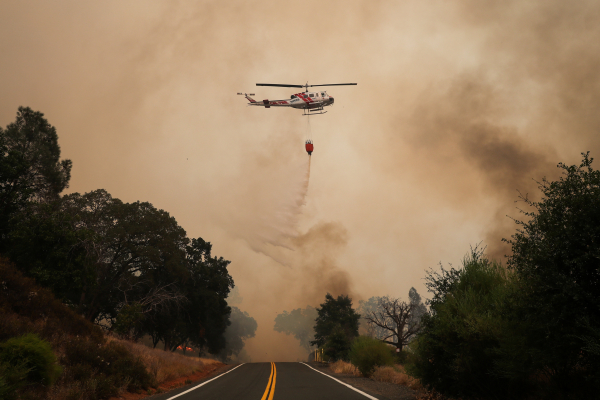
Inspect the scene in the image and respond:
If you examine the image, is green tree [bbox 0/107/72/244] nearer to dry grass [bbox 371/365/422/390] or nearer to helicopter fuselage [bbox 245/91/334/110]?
helicopter fuselage [bbox 245/91/334/110]

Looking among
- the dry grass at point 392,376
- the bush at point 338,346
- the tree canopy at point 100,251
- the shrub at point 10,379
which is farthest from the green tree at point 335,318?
the shrub at point 10,379

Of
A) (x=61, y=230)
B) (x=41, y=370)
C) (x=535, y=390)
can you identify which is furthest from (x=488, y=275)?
(x=61, y=230)

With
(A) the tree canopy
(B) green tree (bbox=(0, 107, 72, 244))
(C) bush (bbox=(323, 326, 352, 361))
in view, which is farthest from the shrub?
(C) bush (bbox=(323, 326, 352, 361))

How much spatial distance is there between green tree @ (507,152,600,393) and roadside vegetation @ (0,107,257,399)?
1121cm

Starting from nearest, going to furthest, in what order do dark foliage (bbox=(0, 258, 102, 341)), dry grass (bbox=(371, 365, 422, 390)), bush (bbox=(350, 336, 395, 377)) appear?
dark foliage (bbox=(0, 258, 102, 341)) < dry grass (bbox=(371, 365, 422, 390)) < bush (bbox=(350, 336, 395, 377))

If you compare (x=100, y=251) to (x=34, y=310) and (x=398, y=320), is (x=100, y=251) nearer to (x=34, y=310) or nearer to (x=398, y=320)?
(x=34, y=310)

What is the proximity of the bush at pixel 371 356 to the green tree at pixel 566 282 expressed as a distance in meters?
15.9

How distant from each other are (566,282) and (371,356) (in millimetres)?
17830

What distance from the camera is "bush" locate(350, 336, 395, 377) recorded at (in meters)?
21.7

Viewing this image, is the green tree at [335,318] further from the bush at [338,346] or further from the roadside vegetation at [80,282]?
the roadside vegetation at [80,282]

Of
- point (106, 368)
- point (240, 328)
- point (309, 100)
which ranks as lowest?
point (240, 328)

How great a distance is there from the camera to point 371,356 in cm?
2180

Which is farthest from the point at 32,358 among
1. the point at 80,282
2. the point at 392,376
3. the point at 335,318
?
the point at 335,318

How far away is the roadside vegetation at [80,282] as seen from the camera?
1098 centimetres
